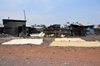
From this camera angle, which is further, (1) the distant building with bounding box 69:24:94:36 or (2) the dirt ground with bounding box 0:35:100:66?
(1) the distant building with bounding box 69:24:94:36

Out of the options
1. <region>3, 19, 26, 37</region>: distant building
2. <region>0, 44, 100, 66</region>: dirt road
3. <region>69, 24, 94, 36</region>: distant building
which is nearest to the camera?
<region>0, 44, 100, 66</region>: dirt road

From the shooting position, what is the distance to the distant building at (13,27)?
962 inches

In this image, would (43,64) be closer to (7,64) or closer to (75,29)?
(7,64)

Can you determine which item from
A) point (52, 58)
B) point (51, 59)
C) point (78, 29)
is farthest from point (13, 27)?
point (51, 59)

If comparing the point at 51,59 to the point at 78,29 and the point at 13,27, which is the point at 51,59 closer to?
the point at 78,29

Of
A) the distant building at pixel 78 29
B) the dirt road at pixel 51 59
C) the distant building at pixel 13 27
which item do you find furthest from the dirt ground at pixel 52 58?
the distant building at pixel 13 27

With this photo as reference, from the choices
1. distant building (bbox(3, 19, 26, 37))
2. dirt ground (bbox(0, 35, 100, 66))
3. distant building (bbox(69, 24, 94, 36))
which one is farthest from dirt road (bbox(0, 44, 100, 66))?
distant building (bbox(3, 19, 26, 37))

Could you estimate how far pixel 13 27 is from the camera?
2484 cm

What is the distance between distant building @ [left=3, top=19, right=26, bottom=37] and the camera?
2443 cm

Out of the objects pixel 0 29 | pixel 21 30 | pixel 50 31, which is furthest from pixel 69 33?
pixel 0 29

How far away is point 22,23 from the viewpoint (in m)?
26.3

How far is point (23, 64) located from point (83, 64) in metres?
2.51

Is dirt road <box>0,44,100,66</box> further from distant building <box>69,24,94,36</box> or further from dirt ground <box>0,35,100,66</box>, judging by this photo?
distant building <box>69,24,94,36</box>

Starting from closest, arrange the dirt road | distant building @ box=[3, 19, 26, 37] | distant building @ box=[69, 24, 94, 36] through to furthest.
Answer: the dirt road < distant building @ box=[69, 24, 94, 36] < distant building @ box=[3, 19, 26, 37]
